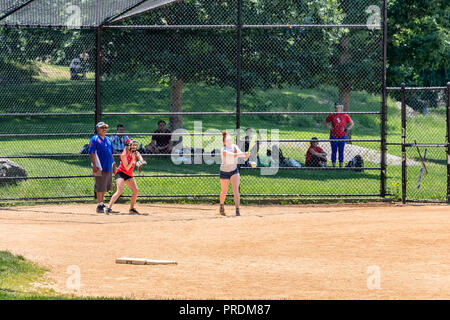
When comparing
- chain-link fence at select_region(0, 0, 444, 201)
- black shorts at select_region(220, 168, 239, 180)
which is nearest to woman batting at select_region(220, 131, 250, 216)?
black shorts at select_region(220, 168, 239, 180)

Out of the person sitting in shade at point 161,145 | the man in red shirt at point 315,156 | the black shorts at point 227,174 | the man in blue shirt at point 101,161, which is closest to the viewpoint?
the black shorts at point 227,174

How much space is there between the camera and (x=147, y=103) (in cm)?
2953

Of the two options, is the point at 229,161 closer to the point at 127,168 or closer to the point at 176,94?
the point at 127,168

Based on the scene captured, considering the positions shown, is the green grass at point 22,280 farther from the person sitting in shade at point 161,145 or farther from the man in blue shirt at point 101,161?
the person sitting in shade at point 161,145

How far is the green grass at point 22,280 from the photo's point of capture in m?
8.51

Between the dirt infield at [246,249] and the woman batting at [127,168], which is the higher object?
the woman batting at [127,168]

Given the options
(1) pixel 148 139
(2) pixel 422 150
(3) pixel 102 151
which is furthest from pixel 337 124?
(2) pixel 422 150

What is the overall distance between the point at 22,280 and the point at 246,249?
342 centimetres

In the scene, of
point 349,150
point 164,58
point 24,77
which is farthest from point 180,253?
point 349,150

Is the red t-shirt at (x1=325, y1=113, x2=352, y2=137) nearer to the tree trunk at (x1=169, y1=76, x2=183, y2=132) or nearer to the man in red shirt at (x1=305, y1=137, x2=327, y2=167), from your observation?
the man in red shirt at (x1=305, y1=137, x2=327, y2=167)

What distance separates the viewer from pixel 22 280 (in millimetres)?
9734

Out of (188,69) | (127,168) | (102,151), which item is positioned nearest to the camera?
(127,168)

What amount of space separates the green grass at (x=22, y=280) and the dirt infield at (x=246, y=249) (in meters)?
0.21

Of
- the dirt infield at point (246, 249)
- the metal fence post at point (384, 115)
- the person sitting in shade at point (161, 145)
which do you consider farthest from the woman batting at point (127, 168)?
the metal fence post at point (384, 115)
